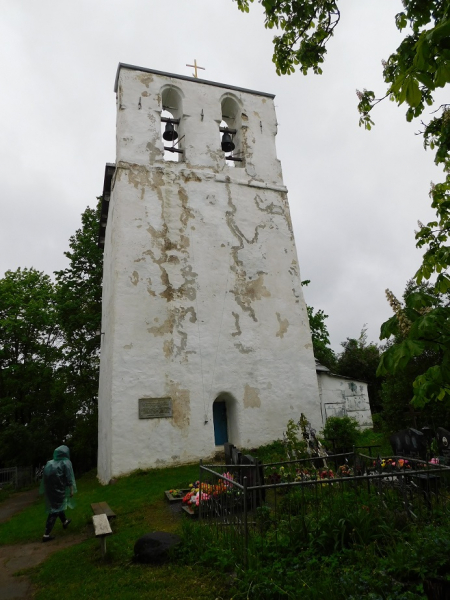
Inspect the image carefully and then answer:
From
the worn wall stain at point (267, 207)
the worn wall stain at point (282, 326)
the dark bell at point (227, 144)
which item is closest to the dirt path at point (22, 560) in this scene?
the worn wall stain at point (282, 326)

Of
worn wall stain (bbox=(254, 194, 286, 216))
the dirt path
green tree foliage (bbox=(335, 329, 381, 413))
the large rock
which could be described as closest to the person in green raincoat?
the dirt path

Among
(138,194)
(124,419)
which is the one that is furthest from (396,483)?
(138,194)

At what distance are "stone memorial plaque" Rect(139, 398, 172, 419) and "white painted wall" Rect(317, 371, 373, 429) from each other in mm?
7549

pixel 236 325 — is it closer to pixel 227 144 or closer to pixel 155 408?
pixel 155 408

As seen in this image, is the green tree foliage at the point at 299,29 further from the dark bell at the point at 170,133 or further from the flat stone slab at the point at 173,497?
the dark bell at the point at 170,133

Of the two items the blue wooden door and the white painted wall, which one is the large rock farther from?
the white painted wall

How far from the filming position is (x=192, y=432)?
12.8 m

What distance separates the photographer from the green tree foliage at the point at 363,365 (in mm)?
29672

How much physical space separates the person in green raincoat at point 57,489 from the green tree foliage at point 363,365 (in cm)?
2401

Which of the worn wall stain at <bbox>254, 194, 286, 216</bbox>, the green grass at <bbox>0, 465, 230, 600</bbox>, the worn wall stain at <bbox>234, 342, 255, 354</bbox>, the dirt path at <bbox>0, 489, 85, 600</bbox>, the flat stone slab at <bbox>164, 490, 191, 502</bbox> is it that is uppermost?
the worn wall stain at <bbox>254, 194, 286, 216</bbox>

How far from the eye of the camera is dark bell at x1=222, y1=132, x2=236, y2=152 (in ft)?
56.4

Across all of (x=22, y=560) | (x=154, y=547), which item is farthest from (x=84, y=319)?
(x=154, y=547)

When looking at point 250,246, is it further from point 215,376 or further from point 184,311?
point 215,376

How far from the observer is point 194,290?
14242 mm
